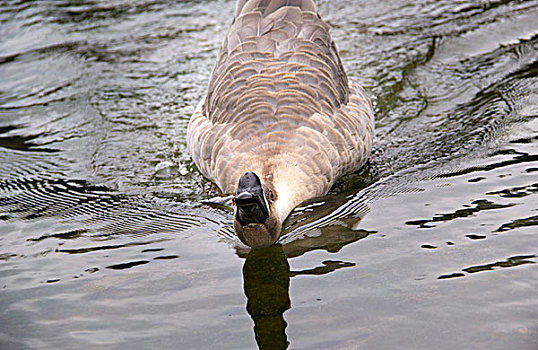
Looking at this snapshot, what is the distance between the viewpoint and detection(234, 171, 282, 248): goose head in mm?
4660

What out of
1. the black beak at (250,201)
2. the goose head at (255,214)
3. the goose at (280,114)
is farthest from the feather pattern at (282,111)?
the black beak at (250,201)

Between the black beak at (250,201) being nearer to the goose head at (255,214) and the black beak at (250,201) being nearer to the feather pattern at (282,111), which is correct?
the goose head at (255,214)

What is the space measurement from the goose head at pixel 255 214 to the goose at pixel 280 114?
0.03 m

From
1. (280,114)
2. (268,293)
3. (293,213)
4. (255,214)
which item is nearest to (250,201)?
(255,214)

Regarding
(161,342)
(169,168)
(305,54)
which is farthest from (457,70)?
(161,342)

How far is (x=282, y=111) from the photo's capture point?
6309 mm

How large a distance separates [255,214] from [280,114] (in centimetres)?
176

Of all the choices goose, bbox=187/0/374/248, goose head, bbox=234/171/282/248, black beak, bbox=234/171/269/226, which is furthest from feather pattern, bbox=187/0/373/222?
black beak, bbox=234/171/269/226

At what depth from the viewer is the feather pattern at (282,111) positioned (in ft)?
19.7

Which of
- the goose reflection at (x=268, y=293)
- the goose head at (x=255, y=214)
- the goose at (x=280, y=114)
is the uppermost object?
the goose at (x=280, y=114)

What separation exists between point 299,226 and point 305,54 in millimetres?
2046

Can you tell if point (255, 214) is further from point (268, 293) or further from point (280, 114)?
point (280, 114)

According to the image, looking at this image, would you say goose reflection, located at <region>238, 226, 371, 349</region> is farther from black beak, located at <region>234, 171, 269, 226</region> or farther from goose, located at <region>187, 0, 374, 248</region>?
black beak, located at <region>234, 171, 269, 226</region>

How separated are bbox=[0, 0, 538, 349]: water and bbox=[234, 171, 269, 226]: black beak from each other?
0.55m
